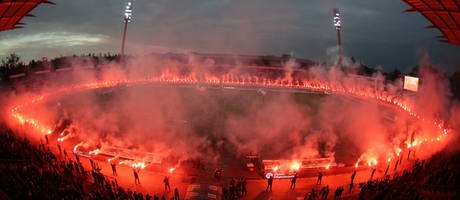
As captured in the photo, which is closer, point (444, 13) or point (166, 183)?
point (444, 13)

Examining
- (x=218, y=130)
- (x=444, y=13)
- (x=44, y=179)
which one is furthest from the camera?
(x=218, y=130)

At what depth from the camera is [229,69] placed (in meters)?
37.4

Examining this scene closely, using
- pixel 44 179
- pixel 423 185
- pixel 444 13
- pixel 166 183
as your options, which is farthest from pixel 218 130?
pixel 444 13

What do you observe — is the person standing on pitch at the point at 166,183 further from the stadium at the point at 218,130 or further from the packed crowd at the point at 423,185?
the packed crowd at the point at 423,185

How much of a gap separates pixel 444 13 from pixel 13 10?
13.7 metres

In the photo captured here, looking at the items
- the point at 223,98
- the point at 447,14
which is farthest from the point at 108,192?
the point at 223,98

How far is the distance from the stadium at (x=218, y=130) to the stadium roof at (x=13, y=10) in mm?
491

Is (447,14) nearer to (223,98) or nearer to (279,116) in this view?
(279,116)

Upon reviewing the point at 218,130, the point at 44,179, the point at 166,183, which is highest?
the point at 44,179

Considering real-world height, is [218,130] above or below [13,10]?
below

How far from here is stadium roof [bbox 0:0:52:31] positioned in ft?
37.2

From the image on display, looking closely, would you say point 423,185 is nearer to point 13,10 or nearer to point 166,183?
point 166,183

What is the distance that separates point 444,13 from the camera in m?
11.6

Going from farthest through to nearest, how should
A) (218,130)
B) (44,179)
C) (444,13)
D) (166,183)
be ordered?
(218,130), (166,183), (44,179), (444,13)
